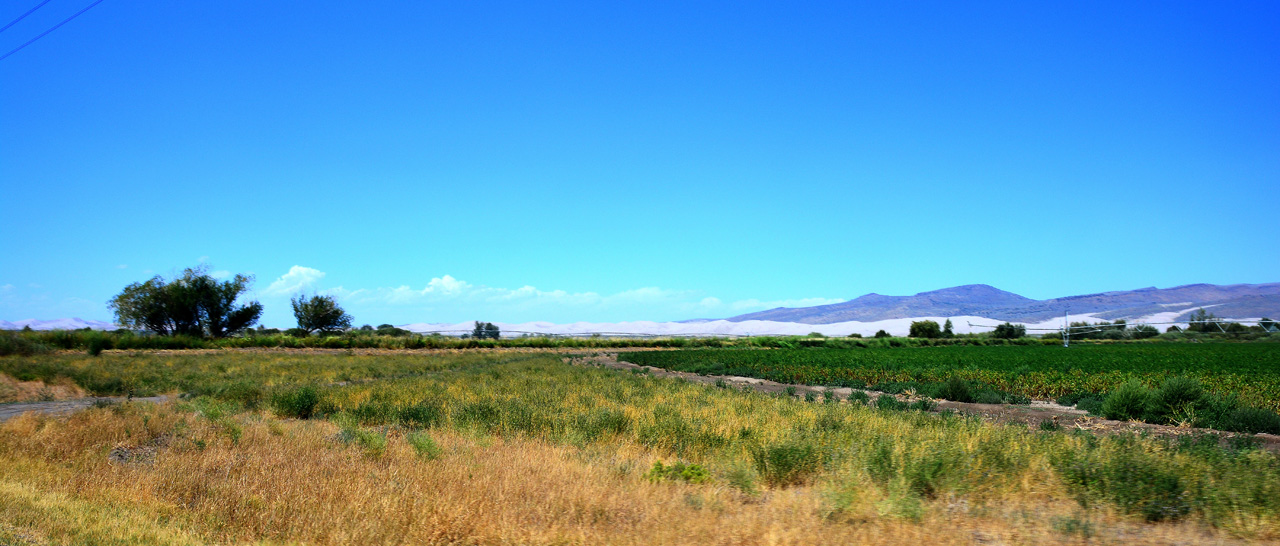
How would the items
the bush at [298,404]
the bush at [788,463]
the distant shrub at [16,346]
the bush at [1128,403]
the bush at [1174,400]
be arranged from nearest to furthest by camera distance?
the bush at [788,463]
the bush at [1174,400]
the bush at [1128,403]
the bush at [298,404]
the distant shrub at [16,346]

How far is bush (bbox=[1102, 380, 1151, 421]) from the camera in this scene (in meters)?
17.0

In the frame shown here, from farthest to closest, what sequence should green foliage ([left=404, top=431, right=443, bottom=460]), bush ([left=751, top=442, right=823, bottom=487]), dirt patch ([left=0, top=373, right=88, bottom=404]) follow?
1. dirt patch ([left=0, top=373, right=88, bottom=404])
2. green foliage ([left=404, top=431, right=443, bottom=460])
3. bush ([left=751, top=442, right=823, bottom=487])

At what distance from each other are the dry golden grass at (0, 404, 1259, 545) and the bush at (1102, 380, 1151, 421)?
34.8 feet

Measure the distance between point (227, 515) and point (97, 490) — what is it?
2.12 metres

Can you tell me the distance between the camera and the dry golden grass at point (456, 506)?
6754mm

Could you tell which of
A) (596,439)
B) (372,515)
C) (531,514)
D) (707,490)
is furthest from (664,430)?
(372,515)

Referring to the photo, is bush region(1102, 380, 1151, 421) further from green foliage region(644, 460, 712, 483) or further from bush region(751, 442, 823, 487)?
green foliage region(644, 460, 712, 483)

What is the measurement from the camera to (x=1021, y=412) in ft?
62.2

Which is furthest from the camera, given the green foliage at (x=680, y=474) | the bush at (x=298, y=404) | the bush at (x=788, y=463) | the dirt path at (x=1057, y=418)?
the bush at (x=298, y=404)

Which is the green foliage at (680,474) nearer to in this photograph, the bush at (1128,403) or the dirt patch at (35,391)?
the bush at (1128,403)

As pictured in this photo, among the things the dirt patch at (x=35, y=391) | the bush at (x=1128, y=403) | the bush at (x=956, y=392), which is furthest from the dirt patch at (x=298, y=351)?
the bush at (x=1128, y=403)

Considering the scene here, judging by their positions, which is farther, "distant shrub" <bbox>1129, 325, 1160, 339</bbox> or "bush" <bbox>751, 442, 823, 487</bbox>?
"distant shrub" <bbox>1129, 325, 1160, 339</bbox>

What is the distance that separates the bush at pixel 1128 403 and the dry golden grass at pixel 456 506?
10615mm

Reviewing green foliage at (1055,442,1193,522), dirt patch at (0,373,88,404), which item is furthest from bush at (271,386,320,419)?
green foliage at (1055,442,1193,522)
